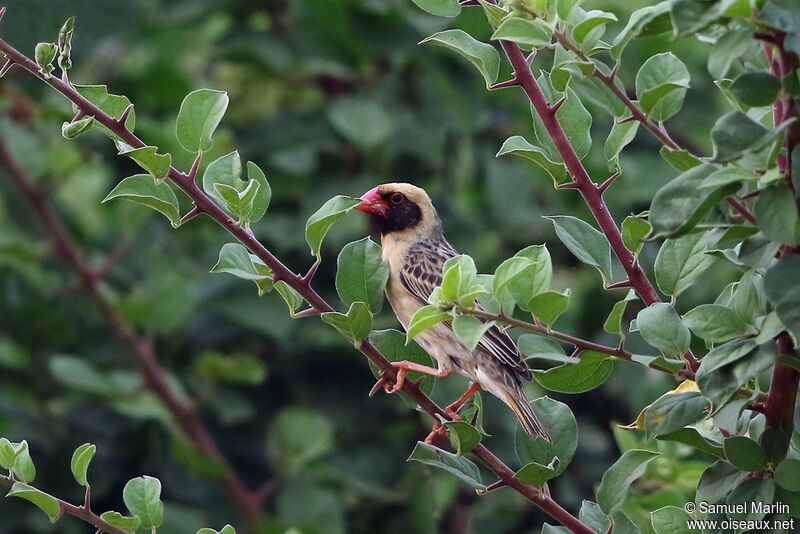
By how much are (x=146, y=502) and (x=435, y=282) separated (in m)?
1.59

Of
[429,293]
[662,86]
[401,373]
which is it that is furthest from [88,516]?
[429,293]

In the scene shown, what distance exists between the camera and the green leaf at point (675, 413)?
2020 mm

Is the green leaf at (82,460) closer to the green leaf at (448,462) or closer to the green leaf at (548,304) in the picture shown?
the green leaf at (448,462)

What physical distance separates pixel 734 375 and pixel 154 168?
1.01 metres

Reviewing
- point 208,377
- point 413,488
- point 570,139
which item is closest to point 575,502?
point 413,488

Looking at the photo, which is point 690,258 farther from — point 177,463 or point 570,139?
point 177,463

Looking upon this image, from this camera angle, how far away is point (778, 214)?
67.9 inches

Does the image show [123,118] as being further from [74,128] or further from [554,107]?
[554,107]

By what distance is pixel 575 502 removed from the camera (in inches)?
202

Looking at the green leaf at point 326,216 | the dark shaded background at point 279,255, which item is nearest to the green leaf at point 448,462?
the green leaf at point 326,216

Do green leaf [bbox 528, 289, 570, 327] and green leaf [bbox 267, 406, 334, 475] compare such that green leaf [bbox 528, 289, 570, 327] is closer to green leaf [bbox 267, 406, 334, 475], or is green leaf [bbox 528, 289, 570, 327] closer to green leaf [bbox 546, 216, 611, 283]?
green leaf [bbox 546, 216, 611, 283]

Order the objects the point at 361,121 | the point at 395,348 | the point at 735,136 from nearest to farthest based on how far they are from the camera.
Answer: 1. the point at 735,136
2. the point at 395,348
3. the point at 361,121

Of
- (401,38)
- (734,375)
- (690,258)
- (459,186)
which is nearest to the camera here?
(734,375)

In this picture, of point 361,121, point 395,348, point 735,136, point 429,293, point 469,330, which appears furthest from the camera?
point 361,121
